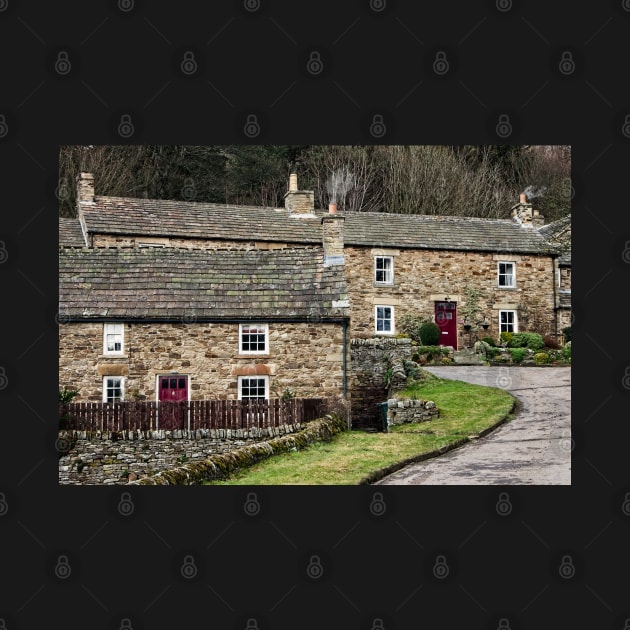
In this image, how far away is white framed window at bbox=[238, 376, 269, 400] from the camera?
69.5ft

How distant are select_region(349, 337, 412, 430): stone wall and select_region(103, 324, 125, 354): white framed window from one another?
27.8 feet

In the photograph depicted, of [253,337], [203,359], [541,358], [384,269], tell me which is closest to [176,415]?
[203,359]

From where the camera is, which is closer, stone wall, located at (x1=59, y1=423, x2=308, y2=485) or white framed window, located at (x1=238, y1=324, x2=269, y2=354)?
stone wall, located at (x1=59, y1=423, x2=308, y2=485)

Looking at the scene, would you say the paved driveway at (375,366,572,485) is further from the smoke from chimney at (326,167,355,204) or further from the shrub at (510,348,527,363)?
the smoke from chimney at (326,167,355,204)

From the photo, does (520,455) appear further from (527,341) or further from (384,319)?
(384,319)

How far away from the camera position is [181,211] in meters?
33.3

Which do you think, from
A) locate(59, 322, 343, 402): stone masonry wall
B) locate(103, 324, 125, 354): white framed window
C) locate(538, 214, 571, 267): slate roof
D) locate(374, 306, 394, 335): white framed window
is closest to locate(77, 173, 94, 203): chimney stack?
locate(59, 322, 343, 402): stone masonry wall

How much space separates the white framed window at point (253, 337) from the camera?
21.4 metres

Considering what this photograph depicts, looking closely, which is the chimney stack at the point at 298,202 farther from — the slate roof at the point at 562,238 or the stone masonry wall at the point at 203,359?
the stone masonry wall at the point at 203,359

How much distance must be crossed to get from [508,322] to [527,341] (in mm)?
2675

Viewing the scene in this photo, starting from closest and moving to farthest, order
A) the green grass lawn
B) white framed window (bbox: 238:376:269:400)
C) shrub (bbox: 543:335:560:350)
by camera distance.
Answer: the green grass lawn, white framed window (bbox: 238:376:269:400), shrub (bbox: 543:335:560:350)

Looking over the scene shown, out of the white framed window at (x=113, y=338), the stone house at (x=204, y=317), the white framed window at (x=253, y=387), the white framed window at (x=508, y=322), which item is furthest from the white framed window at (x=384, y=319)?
the white framed window at (x=113, y=338)

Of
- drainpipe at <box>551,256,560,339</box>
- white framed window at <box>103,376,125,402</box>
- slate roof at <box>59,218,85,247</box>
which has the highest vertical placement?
slate roof at <box>59,218,85,247</box>

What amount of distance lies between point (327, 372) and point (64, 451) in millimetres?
7670
